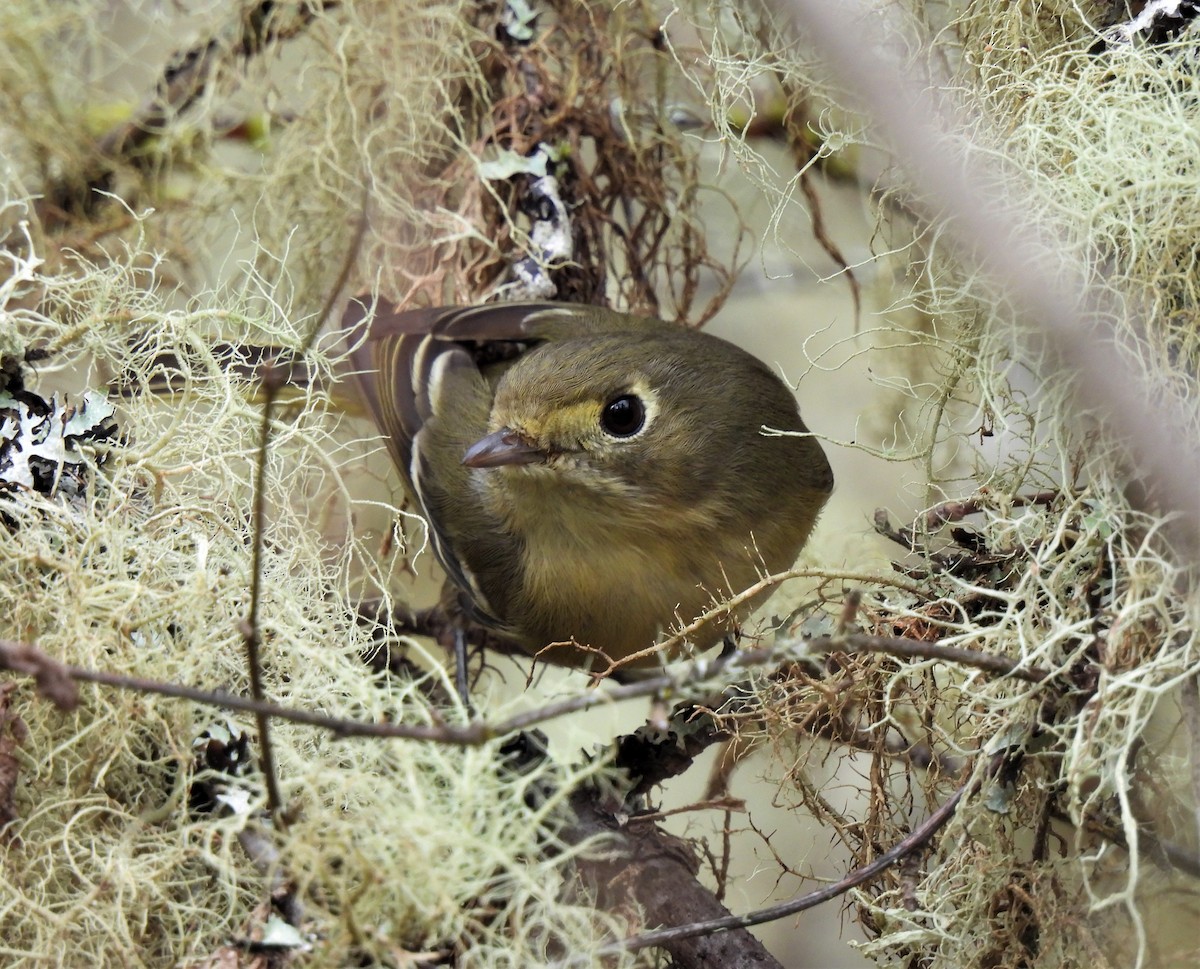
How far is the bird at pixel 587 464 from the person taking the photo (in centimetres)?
243

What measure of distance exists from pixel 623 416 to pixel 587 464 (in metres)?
0.11

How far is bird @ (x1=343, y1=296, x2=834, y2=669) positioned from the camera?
2430mm

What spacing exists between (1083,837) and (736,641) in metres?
0.72

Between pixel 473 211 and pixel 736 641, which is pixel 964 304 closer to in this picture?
pixel 736 641

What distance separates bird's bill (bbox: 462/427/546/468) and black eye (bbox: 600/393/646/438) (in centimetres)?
13

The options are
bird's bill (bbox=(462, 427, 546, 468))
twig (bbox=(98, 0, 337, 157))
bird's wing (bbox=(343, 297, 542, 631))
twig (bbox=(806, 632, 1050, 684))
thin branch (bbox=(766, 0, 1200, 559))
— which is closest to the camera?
thin branch (bbox=(766, 0, 1200, 559))

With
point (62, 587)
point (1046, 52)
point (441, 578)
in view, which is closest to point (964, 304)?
point (1046, 52)

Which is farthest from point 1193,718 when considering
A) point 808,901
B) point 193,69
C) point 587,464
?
point 193,69

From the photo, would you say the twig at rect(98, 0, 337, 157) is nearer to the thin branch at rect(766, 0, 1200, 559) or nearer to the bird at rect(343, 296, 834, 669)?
the bird at rect(343, 296, 834, 669)

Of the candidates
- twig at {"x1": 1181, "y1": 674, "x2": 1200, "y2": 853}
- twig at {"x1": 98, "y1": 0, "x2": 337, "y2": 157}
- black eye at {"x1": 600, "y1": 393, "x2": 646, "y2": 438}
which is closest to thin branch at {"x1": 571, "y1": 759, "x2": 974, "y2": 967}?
twig at {"x1": 1181, "y1": 674, "x2": 1200, "y2": 853}

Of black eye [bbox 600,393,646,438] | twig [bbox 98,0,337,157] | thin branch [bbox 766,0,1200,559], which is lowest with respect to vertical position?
black eye [bbox 600,393,646,438]

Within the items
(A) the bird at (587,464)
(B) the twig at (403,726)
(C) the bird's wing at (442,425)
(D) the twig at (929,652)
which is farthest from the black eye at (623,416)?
(B) the twig at (403,726)

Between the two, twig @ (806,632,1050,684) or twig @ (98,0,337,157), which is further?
twig @ (98,0,337,157)

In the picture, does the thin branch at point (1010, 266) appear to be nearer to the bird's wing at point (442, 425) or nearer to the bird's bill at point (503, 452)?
the bird's bill at point (503, 452)
